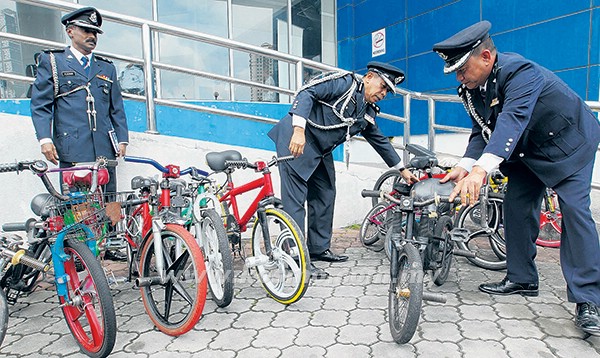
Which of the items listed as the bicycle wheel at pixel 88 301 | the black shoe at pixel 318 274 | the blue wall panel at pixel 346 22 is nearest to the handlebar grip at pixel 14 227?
the bicycle wheel at pixel 88 301

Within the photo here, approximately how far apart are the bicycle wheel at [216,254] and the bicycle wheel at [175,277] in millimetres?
227

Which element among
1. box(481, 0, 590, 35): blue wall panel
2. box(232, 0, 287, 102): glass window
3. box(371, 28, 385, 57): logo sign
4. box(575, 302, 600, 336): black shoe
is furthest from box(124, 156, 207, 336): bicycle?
box(371, 28, 385, 57): logo sign

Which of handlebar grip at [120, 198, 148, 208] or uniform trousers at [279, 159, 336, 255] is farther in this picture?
uniform trousers at [279, 159, 336, 255]

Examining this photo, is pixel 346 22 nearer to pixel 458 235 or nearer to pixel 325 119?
pixel 325 119

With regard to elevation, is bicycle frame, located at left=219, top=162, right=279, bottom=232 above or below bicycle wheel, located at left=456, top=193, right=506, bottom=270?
above

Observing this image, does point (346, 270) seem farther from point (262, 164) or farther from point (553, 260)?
point (553, 260)

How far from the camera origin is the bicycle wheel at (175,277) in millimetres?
2379

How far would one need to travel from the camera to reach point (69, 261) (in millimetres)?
2285

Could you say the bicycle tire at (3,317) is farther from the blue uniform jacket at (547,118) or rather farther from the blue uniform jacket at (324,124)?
the blue uniform jacket at (547,118)

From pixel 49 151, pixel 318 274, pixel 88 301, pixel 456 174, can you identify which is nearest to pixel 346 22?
pixel 318 274

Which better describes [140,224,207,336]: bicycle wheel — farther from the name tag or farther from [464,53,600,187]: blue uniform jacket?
[464,53,600,187]: blue uniform jacket

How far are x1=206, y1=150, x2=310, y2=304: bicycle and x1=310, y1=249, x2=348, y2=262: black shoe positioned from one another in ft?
2.40

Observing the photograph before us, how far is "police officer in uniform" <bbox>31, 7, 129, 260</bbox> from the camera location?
10.0 feet

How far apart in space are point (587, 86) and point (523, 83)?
4782 mm
